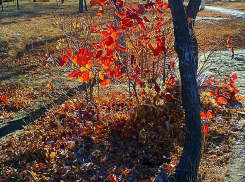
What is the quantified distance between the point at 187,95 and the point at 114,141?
1.49m

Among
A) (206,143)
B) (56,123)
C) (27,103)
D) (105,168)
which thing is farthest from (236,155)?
(27,103)

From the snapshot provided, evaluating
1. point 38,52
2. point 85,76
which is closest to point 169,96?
point 85,76

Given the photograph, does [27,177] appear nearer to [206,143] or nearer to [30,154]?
[30,154]

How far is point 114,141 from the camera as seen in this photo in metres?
4.69

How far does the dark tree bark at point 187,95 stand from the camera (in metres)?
3.45

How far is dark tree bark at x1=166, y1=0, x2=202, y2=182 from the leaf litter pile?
330 mm

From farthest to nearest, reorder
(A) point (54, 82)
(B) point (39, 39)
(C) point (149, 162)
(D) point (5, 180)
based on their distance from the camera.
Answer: (B) point (39, 39)
(A) point (54, 82)
(C) point (149, 162)
(D) point (5, 180)

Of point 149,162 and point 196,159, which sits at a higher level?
point 196,159

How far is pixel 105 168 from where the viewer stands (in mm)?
4160

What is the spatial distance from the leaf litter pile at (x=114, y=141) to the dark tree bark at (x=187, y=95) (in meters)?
0.33

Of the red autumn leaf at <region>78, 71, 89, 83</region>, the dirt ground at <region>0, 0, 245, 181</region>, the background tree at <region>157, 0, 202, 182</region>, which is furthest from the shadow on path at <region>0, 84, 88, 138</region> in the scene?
the background tree at <region>157, 0, 202, 182</region>

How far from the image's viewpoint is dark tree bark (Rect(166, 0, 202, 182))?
11.3 feet

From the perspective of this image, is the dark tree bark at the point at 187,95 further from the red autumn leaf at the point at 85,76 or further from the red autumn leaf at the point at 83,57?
the red autumn leaf at the point at 85,76

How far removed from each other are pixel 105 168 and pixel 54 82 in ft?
12.0
